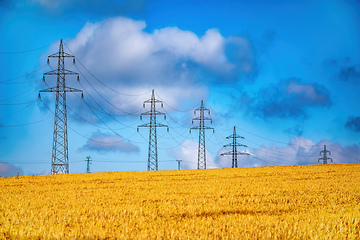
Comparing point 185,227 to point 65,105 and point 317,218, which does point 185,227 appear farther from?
point 65,105

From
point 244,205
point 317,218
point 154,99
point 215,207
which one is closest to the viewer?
point 317,218

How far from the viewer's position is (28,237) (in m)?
7.92

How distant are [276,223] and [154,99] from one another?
49.5 meters

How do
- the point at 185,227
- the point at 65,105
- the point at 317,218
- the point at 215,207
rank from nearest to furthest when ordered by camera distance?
the point at 185,227 → the point at 317,218 → the point at 215,207 → the point at 65,105

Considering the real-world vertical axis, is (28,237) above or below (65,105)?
below

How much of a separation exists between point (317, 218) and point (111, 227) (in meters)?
5.69

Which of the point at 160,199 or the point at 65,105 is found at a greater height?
the point at 65,105

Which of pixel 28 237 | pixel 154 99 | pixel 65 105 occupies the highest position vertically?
pixel 154 99

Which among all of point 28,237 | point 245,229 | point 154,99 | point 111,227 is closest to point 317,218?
point 245,229

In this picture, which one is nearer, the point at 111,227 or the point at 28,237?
the point at 28,237

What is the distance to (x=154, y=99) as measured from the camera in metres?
57.6

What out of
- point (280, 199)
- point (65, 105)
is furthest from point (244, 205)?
point (65, 105)

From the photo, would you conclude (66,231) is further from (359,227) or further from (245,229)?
(359,227)

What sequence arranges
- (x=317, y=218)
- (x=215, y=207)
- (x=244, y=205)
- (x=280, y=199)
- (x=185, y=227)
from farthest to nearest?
(x=280, y=199), (x=244, y=205), (x=215, y=207), (x=317, y=218), (x=185, y=227)
